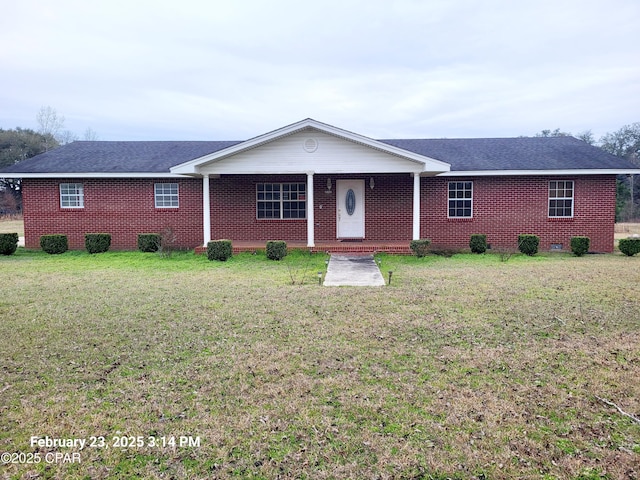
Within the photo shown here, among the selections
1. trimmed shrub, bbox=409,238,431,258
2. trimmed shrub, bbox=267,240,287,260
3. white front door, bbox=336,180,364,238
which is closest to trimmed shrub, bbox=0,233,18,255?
trimmed shrub, bbox=267,240,287,260

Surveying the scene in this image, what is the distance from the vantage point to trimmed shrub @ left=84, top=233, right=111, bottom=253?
607 inches

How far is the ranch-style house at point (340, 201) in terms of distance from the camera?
1592 centimetres

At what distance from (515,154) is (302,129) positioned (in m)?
8.63

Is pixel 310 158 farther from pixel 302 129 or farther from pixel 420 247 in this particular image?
pixel 420 247

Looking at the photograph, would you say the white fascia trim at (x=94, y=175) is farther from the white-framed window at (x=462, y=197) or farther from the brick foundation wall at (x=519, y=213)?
the white-framed window at (x=462, y=197)

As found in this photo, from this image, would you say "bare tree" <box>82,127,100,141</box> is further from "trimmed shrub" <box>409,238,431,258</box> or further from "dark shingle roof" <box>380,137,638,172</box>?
"trimmed shrub" <box>409,238,431,258</box>

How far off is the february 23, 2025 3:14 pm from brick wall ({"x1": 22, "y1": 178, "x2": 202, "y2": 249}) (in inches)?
537

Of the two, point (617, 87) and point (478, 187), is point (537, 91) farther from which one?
point (478, 187)

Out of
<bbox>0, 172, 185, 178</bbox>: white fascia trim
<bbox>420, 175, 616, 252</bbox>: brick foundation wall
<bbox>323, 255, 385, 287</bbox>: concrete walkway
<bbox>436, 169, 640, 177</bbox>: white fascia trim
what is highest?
<bbox>0, 172, 185, 178</bbox>: white fascia trim

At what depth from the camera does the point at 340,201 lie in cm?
1677

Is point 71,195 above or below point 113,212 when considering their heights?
above

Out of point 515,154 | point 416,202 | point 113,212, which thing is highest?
point 515,154

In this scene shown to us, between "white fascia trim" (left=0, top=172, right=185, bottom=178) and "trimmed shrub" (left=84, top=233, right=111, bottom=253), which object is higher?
"white fascia trim" (left=0, top=172, right=185, bottom=178)

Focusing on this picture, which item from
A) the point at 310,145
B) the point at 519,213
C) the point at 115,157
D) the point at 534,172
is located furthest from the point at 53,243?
the point at 534,172
